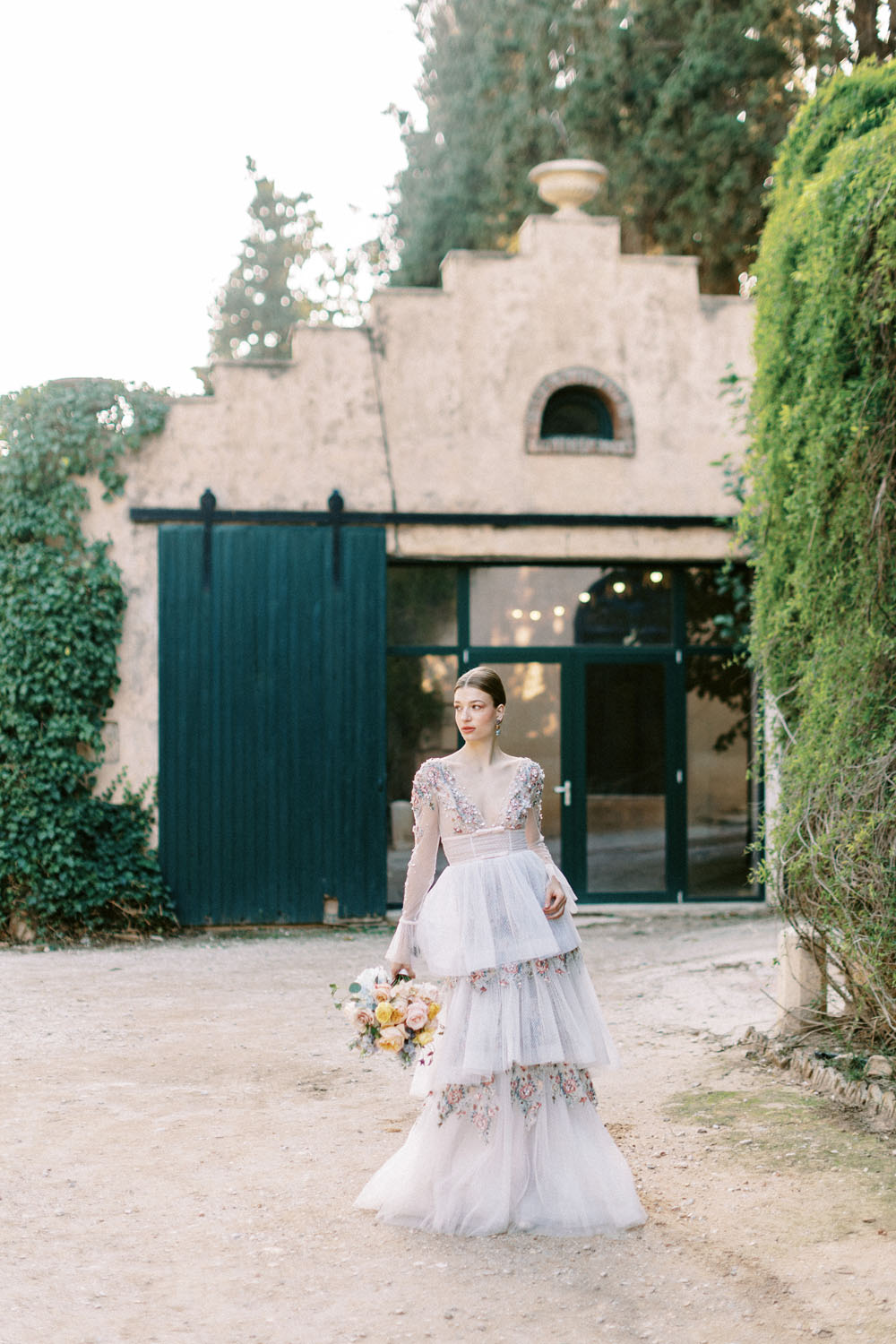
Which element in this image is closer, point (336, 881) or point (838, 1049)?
point (838, 1049)

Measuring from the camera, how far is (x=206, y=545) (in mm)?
10406

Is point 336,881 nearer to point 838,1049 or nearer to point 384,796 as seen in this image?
point 384,796

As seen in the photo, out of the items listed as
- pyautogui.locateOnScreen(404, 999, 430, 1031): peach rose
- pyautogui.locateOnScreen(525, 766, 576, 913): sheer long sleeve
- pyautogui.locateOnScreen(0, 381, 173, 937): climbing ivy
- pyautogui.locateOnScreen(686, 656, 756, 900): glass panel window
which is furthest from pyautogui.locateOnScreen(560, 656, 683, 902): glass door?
pyautogui.locateOnScreen(404, 999, 430, 1031): peach rose

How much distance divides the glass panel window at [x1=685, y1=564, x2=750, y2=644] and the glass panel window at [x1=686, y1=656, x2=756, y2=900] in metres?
0.21

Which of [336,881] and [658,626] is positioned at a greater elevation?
[658,626]

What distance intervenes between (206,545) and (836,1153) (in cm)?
697

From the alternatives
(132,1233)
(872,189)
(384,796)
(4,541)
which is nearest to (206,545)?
(4,541)

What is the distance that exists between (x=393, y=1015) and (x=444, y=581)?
705 cm

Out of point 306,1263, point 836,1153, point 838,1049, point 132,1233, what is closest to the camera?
point 306,1263

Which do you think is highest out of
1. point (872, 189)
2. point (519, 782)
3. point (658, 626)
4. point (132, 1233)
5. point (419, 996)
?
point (872, 189)

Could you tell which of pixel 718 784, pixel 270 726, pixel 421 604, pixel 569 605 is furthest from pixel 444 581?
pixel 718 784

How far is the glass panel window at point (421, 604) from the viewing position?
35.8ft

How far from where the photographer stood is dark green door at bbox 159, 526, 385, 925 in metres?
10.3

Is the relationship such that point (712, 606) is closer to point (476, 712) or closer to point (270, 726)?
point (270, 726)
